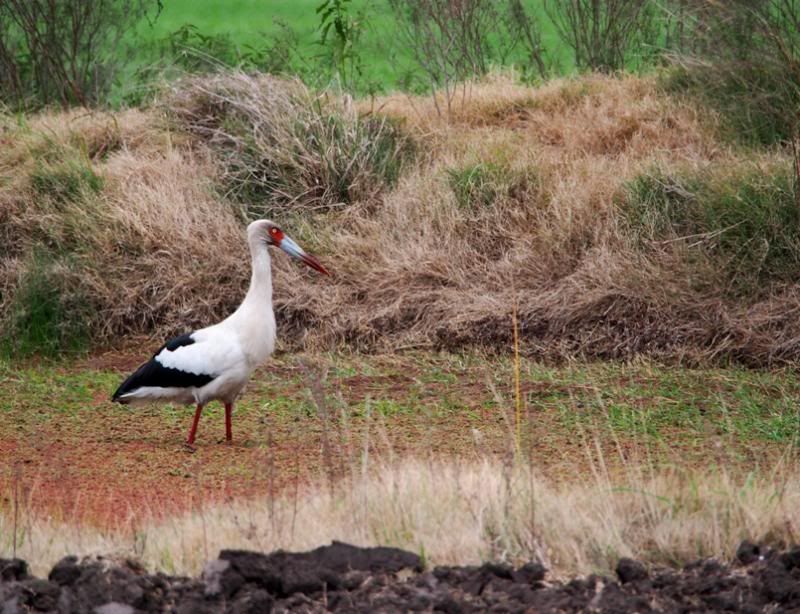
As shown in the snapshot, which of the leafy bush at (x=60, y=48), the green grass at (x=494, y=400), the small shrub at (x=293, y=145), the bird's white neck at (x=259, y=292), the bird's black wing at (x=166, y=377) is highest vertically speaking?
the leafy bush at (x=60, y=48)

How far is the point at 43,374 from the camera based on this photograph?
34.7 ft

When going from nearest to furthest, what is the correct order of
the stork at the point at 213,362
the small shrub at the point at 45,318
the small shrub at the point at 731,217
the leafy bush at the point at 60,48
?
the stork at the point at 213,362
the small shrub at the point at 731,217
the small shrub at the point at 45,318
the leafy bush at the point at 60,48

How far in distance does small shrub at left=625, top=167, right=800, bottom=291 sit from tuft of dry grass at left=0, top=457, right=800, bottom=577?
4355mm

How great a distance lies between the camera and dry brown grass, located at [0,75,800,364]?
10.4 m

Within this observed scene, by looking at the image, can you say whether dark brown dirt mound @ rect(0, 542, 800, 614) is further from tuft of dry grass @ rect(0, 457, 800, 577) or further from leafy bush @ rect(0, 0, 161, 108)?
leafy bush @ rect(0, 0, 161, 108)

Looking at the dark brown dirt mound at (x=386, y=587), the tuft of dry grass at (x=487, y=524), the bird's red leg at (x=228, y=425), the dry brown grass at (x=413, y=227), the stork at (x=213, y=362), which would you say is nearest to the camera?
the dark brown dirt mound at (x=386, y=587)

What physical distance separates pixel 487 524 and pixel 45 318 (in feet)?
21.5

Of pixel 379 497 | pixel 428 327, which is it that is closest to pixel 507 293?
pixel 428 327

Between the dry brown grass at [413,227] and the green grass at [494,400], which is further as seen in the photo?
the dry brown grass at [413,227]

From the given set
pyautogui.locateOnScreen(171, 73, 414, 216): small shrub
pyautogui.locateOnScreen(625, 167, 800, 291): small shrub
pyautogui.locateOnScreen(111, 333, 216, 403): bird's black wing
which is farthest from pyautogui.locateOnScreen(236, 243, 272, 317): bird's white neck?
pyautogui.locateOnScreen(171, 73, 414, 216): small shrub

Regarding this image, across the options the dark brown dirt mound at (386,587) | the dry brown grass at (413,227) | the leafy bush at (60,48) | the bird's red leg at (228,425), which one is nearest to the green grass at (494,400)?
the dry brown grass at (413,227)

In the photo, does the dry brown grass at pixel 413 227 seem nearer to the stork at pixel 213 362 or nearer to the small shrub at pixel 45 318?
the small shrub at pixel 45 318

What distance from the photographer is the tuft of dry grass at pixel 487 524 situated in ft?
17.4

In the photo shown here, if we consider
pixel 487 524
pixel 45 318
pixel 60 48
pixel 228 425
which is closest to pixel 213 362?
pixel 228 425
